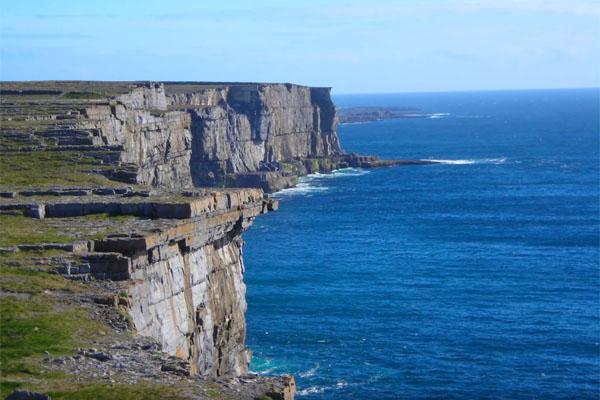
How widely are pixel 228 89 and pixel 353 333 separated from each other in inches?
4059

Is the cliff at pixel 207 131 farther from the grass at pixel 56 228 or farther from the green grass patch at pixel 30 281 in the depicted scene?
the green grass patch at pixel 30 281

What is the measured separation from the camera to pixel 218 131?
449 ft

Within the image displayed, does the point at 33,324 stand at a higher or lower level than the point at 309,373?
higher

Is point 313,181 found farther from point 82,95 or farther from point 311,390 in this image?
point 311,390

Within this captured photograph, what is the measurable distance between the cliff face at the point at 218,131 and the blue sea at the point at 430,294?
34.1 feet

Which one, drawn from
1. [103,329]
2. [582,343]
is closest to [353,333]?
[582,343]

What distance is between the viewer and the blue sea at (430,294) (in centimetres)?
5538

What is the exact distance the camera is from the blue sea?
5538 centimetres

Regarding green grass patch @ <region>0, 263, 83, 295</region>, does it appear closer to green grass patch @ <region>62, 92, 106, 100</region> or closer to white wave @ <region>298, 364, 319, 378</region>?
white wave @ <region>298, 364, 319, 378</region>

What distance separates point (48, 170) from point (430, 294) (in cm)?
4118

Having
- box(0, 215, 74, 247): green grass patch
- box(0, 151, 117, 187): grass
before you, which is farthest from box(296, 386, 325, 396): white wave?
box(0, 215, 74, 247): green grass patch

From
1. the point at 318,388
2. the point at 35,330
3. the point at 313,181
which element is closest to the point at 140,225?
the point at 35,330

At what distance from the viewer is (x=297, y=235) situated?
105000 mm

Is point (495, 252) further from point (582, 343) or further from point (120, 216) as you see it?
point (120, 216)
